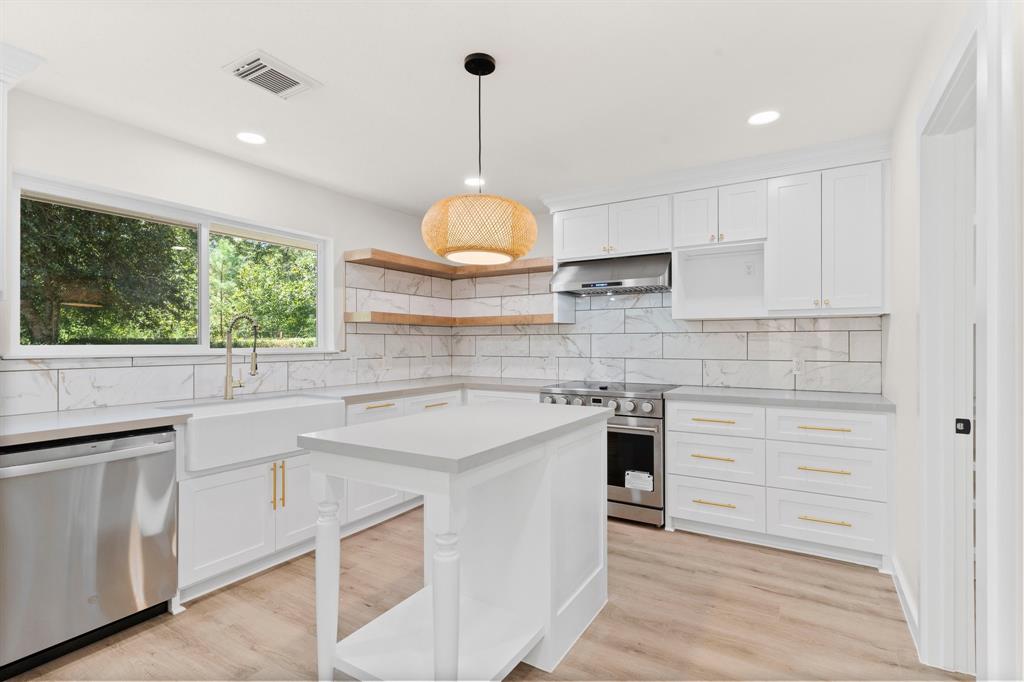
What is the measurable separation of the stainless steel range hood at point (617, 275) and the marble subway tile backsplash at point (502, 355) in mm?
416

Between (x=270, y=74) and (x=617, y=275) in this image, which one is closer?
(x=270, y=74)

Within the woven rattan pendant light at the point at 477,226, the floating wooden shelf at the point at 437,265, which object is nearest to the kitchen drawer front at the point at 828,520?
the woven rattan pendant light at the point at 477,226

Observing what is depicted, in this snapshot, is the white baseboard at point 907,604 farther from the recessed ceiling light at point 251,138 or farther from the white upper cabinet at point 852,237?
the recessed ceiling light at point 251,138

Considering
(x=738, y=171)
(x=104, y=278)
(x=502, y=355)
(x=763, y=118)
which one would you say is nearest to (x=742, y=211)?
(x=738, y=171)

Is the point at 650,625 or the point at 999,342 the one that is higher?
the point at 999,342

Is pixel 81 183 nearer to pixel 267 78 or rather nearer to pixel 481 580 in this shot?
pixel 267 78

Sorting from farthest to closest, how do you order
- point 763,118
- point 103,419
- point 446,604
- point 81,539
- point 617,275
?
point 617,275, point 763,118, point 103,419, point 81,539, point 446,604

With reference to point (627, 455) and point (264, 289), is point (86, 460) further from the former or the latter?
point (627, 455)

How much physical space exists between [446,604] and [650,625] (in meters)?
1.22

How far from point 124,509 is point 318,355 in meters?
1.85

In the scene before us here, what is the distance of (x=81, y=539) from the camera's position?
83.2 inches

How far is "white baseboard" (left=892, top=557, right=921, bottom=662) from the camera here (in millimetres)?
2141

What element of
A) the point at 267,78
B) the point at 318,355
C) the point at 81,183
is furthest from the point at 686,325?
the point at 81,183

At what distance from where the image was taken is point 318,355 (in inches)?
157
